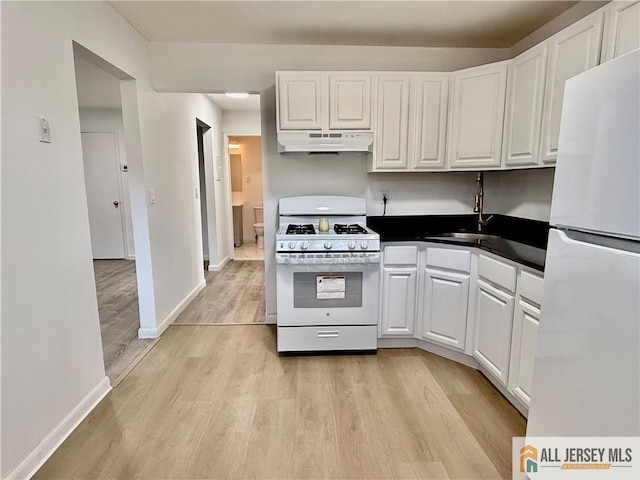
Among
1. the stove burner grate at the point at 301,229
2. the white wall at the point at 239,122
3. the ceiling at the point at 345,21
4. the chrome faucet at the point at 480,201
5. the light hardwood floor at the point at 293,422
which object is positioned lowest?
the light hardwood floor at the point at 293,422

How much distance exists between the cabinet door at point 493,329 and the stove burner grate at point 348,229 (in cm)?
92

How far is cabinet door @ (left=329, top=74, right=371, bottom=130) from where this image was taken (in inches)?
107

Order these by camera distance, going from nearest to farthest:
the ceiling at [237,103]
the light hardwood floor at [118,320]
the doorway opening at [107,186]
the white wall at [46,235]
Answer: the white wall at [46,235] → the light hardwood floor at [118,320] → the ceiling at [237,103] → the doorway opening at [107,186]

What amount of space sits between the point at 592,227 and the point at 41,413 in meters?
2.33

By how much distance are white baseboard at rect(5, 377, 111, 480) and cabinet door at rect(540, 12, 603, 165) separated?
2910 mm

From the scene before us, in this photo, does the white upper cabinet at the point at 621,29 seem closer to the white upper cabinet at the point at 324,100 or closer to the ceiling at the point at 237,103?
the white upper cabinet at the point at 324,100

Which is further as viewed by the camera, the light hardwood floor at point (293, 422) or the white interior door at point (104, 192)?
the white interior door at point (104, 192)

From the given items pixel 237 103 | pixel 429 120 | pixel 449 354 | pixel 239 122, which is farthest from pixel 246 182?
pixel 449 354

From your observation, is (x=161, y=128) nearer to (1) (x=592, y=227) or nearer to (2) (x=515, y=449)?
(1) (x=592, y=227)

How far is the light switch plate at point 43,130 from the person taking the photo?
1.65 meters

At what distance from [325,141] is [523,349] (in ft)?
5.97

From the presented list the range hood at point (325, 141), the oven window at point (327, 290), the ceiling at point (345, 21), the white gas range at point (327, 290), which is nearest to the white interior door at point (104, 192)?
the ceiling at point (345, 21)

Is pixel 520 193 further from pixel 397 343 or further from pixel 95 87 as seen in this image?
pixel 95 87

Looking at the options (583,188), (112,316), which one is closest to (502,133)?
(583,188)
